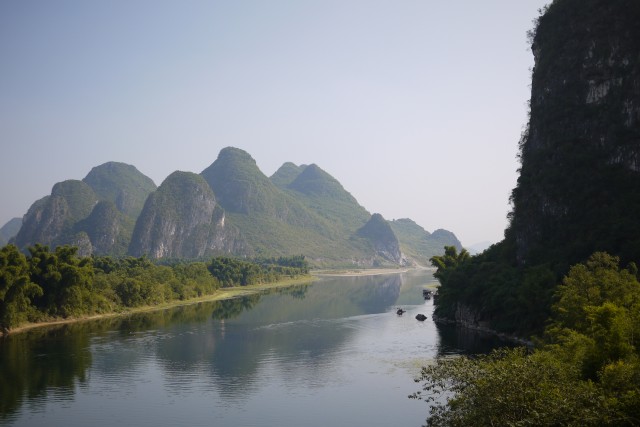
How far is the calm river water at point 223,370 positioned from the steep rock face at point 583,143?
20.3m

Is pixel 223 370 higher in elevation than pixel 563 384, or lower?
lower

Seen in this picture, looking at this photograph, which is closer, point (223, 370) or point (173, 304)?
point (223, 370)

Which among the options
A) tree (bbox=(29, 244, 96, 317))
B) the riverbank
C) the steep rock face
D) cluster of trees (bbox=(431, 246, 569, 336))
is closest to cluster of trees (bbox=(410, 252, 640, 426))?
cluster of trees (bbox=(431, 246, 569, 336))

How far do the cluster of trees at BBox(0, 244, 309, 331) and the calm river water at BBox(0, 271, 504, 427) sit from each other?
4.61m

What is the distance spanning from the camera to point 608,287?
50375mm

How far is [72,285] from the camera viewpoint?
304 ft

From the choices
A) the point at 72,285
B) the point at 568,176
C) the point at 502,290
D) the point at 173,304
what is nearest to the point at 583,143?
the point at 568,176

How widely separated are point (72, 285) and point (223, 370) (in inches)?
1661

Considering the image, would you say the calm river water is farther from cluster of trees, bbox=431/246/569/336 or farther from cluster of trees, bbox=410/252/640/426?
cluster of trees, bbox=410/252/640/426

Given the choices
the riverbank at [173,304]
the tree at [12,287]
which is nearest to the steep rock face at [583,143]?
Result: the riverbank at [173,304]

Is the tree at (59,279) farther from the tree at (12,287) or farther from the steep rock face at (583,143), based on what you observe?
the steep rock face at (583,143)

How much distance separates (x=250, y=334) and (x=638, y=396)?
220ft

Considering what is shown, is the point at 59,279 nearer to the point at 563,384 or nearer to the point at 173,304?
the point at 173,304

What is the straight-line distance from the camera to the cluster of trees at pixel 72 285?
8125 centimetres
